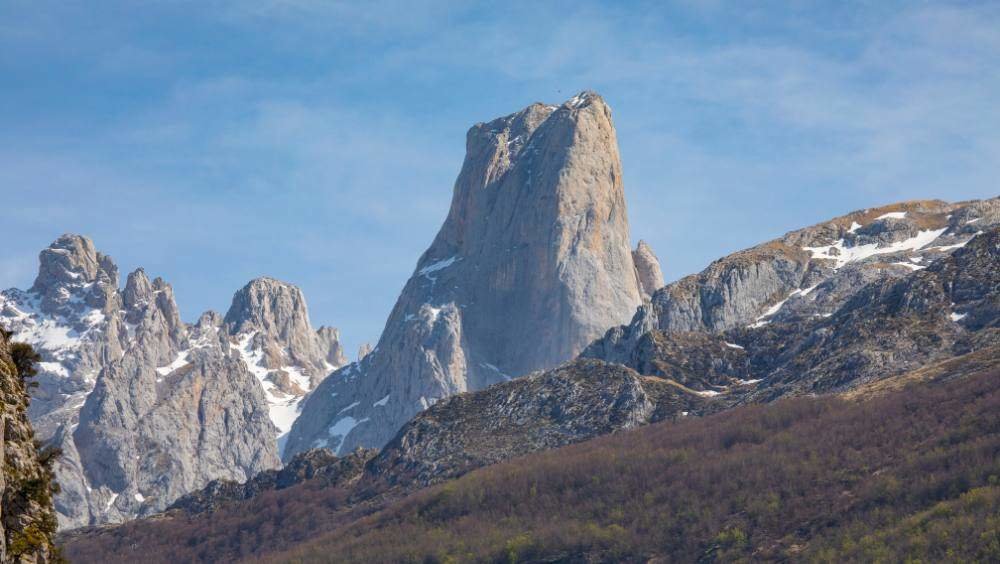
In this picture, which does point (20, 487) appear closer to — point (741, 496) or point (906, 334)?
point (741, 496)

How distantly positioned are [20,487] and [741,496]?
118000 millimetres

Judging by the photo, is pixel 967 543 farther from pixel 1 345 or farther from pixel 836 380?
pixel 1 345

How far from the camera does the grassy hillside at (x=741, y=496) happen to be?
408 feet

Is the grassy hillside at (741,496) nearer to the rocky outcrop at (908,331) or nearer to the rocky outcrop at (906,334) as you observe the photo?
the rocky outcrop at (906,334)

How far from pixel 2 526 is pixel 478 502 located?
136m

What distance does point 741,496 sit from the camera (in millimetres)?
143625

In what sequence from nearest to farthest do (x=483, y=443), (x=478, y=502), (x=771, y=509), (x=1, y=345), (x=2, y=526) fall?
(x=2, y=526)
(x=1, y=345)
(x=771, y=509)
(x=478, y=502)
(x=483, y=443)

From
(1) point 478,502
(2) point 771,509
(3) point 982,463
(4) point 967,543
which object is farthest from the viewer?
(1) point 478,502

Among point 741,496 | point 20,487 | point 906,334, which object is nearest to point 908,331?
point 906,334

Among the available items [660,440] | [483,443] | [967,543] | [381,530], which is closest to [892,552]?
[967,543]

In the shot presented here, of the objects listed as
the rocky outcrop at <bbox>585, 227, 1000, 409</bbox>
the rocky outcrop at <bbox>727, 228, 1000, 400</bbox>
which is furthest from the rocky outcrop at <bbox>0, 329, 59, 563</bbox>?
the rocky outcrop at <bbox>727, 228, 1000, 400</bbox>

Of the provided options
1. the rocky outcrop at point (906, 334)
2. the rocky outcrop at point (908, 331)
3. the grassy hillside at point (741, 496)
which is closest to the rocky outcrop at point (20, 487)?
the grassy hillside at point (741, 496)

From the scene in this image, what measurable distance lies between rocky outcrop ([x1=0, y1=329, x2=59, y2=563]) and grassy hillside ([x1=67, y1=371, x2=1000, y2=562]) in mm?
90703

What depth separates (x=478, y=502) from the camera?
165500 millimetres
